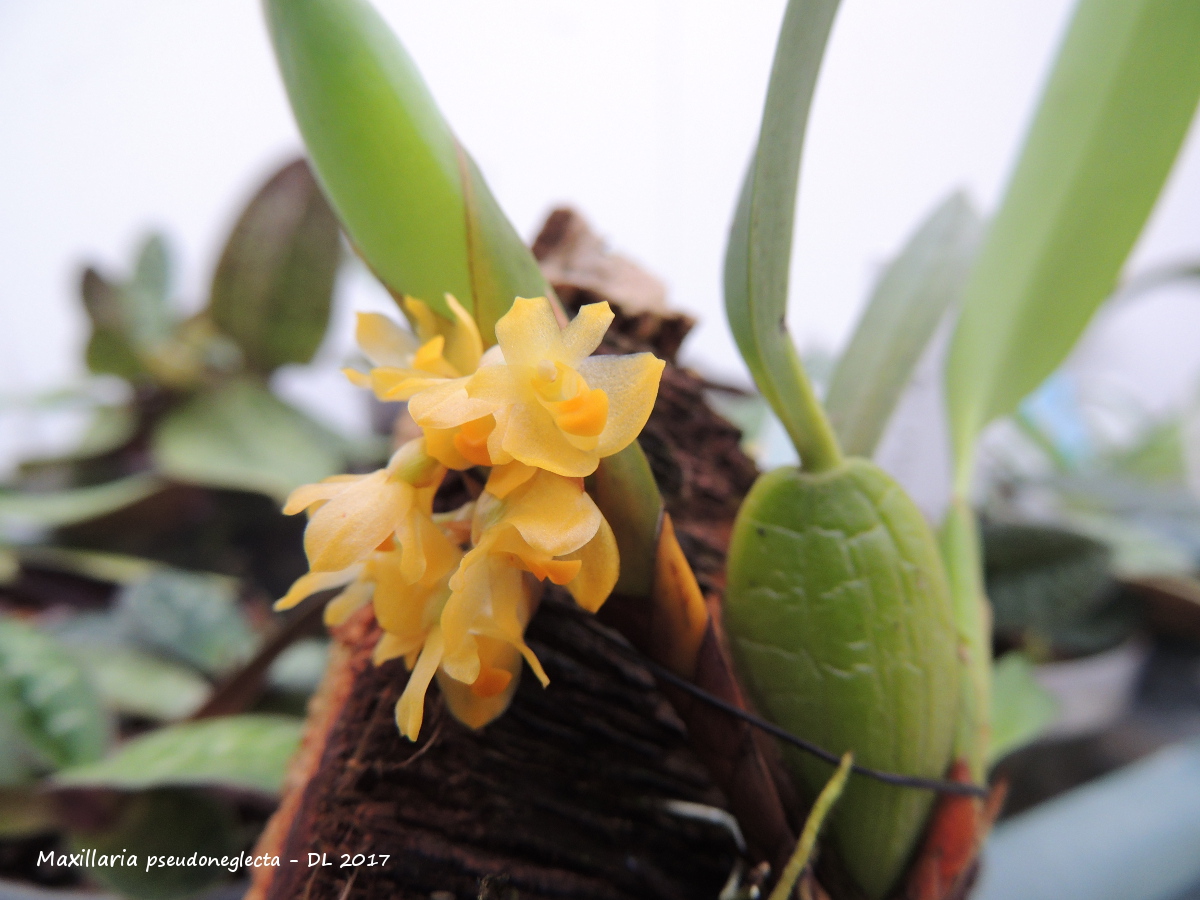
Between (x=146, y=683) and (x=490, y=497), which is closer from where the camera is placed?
(x=490, y=497)

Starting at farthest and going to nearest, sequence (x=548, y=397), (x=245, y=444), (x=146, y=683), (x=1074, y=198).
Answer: (x=245, y=444) < (x=146, y=683) < (x=1074, y=198) < (x=548, y=397)

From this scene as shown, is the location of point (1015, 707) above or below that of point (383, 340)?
below

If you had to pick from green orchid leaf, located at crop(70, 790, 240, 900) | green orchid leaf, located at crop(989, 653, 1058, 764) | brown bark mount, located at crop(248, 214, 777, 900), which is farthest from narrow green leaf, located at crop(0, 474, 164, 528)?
green orchid leaf, located at crop(989, 653, 1058, 764)

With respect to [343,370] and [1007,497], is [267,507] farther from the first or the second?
[1007,497]

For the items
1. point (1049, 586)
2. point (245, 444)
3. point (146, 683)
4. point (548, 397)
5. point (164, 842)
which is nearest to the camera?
point (548, 397)

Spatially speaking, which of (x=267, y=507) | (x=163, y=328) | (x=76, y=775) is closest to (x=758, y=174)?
(x=76, y=775)

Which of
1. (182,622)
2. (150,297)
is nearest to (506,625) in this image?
(182,622)

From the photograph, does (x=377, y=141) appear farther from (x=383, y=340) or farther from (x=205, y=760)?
(x=205, y=760)
